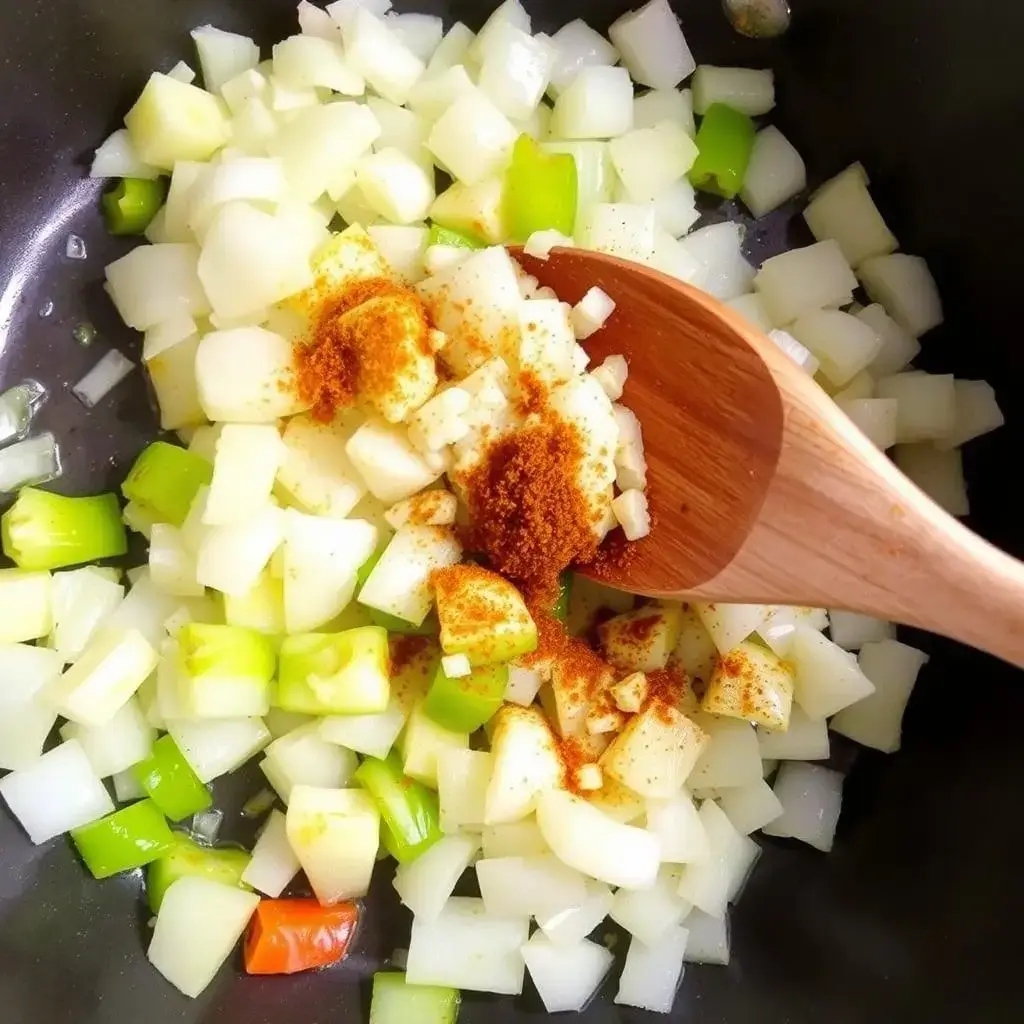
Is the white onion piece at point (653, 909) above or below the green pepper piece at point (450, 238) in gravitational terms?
below

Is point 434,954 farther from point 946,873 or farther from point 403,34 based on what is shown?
point 403,34

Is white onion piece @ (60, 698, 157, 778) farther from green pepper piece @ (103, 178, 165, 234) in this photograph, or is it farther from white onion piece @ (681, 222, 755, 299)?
white onion piece @ (681, 222, 755, 299)

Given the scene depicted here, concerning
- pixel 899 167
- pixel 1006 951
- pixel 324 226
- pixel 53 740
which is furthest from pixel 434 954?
pixel 899 167

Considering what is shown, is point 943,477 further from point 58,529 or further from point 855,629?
point 58,529

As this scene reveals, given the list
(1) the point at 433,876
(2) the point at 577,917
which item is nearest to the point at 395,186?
(1) the point at 433,876

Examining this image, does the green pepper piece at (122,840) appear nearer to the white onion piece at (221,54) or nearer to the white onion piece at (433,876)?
the white onion piece at (433,876)

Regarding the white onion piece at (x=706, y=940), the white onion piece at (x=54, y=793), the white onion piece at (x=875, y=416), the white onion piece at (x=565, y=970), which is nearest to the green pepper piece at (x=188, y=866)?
the white onion piece at (x=54, y=793)
